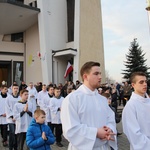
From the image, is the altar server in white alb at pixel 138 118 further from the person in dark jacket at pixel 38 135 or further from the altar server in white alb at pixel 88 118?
the person in dark jacket at pixel 38 135

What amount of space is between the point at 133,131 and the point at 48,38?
2049cm

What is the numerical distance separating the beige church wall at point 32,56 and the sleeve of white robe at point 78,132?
2288cm

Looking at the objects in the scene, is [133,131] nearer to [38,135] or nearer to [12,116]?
[38,135]

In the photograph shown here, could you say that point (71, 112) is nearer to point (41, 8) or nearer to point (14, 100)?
point (14, 100)

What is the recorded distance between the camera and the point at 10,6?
70.5ft

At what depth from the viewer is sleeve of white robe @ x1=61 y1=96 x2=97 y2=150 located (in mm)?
2982

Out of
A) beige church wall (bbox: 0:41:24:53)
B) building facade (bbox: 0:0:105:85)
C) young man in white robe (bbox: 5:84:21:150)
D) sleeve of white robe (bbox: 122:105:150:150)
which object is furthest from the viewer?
beige church wall (bbox: 0:41:24:53)

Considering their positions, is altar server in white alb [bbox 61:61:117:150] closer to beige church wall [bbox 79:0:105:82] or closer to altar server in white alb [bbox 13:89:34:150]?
altar server in white alb [bbox 13:89:34:150]

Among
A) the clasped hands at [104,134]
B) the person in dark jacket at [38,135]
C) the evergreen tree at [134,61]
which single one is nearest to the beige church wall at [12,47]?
the evergreen tree at [134,61]

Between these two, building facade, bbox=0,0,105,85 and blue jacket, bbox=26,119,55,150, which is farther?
building facade, bbox=0,0,105,85

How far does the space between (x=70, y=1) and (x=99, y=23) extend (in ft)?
13.2

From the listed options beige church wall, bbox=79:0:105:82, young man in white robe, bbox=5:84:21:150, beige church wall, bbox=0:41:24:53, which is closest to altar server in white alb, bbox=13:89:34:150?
young man in white robe, bbox=5:84:21:150

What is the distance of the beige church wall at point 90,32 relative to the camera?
76.4 ft

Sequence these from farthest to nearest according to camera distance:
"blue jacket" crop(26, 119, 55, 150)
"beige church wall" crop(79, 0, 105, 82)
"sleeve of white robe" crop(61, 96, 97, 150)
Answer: "beige church wall" crop(79, 0, 105, 82) → "blue jacket" crop(26, 119, 55, 150) → "sleeve of white robe" crop(61, 96, 97, 150)
